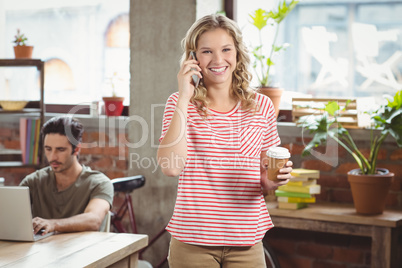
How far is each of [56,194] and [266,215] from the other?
4.14 feet

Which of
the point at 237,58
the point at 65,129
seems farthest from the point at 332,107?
the point at 65,129

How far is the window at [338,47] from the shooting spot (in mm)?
3396

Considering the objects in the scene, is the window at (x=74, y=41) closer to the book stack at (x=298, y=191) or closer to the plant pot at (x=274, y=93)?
the plant pot at (x=274, y=93)

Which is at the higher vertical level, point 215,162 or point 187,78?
point 187,78

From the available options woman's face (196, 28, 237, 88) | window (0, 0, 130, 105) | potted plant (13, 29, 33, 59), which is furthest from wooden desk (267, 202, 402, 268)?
potted plant (13, 29, 33, 59)

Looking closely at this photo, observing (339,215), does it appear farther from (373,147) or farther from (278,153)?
(278,153)

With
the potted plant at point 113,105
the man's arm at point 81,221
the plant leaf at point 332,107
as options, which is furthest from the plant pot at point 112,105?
the plant leaf at point 332,107

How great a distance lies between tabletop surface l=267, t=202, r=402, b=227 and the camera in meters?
2.76

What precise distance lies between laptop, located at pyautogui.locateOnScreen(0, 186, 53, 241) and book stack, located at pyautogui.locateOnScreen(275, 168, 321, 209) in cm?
138

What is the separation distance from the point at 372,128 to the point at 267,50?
87cm

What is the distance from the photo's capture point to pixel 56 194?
2.75 m

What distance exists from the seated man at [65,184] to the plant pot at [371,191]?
127 cm

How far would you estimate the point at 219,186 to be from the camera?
181 centimetres

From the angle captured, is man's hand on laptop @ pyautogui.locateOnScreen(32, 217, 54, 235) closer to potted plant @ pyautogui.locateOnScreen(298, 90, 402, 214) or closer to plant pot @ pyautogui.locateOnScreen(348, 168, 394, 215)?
potted plant @ pyautogui.locateOnScreen(298, 90, 402, 214)
